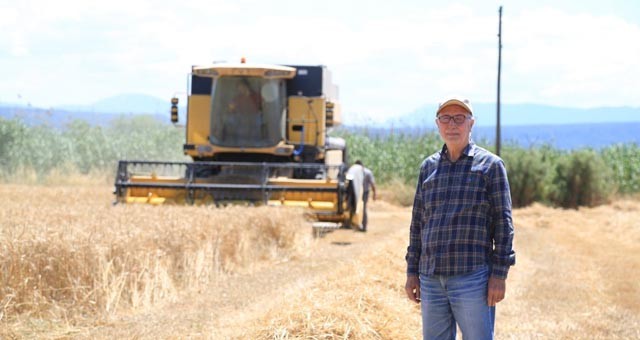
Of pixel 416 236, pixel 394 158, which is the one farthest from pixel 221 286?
pixel 394 158

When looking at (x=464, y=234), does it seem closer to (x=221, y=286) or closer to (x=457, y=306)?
(x=457, y=306)

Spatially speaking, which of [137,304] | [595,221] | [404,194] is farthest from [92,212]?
[404,194]

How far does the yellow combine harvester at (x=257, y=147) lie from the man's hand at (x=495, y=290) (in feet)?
39.1

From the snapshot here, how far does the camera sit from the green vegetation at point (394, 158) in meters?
31.2

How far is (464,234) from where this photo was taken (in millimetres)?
5062

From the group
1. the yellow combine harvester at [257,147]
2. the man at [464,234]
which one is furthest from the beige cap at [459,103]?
the yellow combine harvester at [257,147]

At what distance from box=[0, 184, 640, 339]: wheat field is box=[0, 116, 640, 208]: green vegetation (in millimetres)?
16822

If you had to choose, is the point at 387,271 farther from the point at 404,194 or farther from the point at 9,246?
the point at 404,194

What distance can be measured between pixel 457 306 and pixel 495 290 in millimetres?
222

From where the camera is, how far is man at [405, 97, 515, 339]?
16.5 feet

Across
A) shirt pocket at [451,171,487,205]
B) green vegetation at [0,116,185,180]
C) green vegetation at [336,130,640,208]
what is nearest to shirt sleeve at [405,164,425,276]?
shirt pocket at [451,171,487,205]

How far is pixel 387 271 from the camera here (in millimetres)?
9672

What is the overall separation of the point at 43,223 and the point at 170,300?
1.56 m

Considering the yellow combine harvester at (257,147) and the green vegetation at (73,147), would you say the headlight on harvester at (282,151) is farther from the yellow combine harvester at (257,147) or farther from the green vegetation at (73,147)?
the green vegetation at (73,147)
